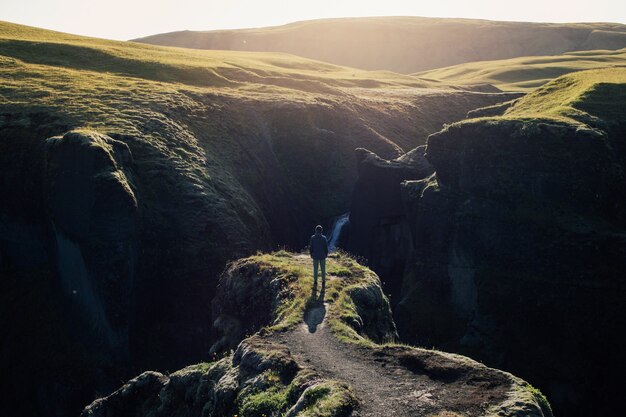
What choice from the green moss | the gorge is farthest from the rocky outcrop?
the gorge

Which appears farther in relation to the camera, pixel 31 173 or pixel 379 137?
pixel 379 137

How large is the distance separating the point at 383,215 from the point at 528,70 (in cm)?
9001

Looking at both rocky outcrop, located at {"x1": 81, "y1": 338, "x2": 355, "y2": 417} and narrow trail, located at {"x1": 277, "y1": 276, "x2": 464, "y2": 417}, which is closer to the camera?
narrow trail, located at {"x1": 277, "y1": 276, "x2": 464, "y2": 417}

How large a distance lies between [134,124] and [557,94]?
3667cm

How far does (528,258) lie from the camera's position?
3728 centimetres

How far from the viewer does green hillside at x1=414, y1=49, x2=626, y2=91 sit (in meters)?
115

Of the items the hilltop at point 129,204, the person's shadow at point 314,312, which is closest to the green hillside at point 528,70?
the hilltop at point 129,204

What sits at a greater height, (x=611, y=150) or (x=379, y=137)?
(x=611, y=150)

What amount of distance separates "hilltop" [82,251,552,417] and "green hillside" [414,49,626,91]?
8785cm

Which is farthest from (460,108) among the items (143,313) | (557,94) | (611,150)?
(143,313)

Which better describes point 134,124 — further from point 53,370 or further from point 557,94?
point 557,94

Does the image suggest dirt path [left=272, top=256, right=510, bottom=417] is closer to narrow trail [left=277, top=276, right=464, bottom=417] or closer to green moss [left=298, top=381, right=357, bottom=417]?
narrow trail [left=277, top=276, right=464, bottom=417]

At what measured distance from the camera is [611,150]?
127ft

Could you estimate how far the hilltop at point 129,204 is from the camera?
39094mm
